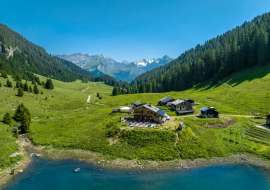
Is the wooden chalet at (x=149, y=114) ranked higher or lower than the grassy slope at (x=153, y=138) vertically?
higher

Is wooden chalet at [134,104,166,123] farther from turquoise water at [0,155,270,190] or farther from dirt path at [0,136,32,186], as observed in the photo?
dirt path at [0,136,32,186]

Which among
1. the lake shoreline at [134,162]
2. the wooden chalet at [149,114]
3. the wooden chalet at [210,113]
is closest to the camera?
the lake shoreline at [134,162]

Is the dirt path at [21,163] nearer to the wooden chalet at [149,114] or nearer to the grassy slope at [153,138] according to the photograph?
the grassy slope at [153,138]

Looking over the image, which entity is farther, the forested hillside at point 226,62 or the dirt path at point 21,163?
the forested hillside at point 226,62

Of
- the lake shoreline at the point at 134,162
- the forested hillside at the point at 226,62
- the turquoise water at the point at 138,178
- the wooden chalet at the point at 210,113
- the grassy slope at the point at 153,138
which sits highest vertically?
the forested hillside at the point at 226,62

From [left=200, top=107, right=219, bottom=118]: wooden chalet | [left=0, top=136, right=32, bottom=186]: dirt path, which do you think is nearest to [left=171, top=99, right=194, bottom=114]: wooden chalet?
Result: [left=200, top=107, right=219, bottom=118]: wooden chalet

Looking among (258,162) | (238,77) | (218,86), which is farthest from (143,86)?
(258,162)

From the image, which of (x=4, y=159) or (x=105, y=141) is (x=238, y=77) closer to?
(x=105, y=141)

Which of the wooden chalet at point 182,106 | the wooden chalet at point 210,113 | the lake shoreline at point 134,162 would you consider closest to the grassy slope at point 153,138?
the lake shoreline at point 134,162

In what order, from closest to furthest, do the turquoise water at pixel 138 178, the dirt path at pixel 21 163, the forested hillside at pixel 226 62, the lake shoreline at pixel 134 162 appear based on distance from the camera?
the turquoise water at pixel 138 178, the dirt path at pixel 21 163, the lake shoreline at pixel 134 162, the forested hillside at pixel 226 62
